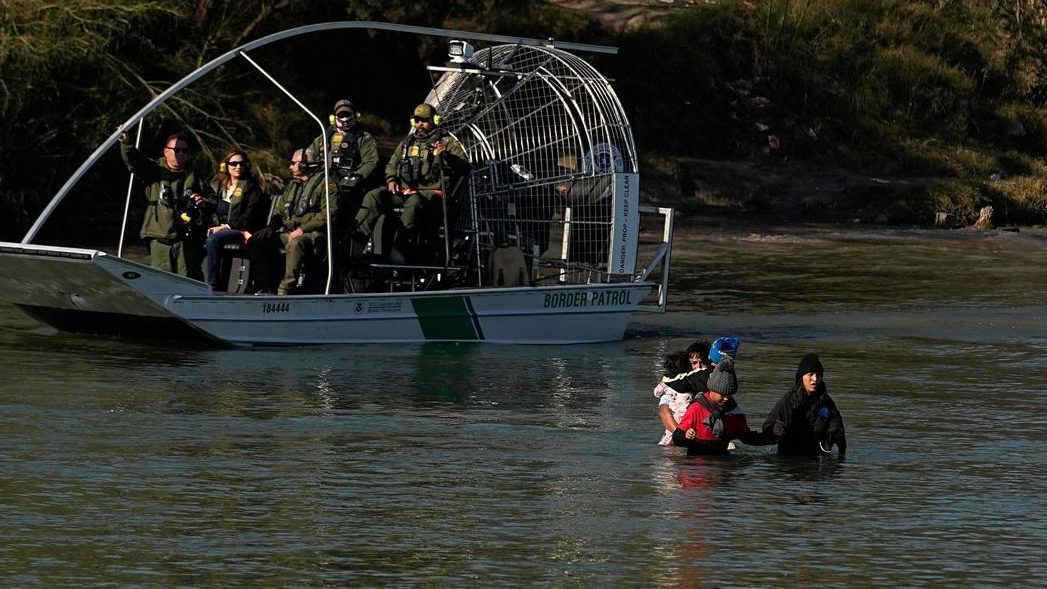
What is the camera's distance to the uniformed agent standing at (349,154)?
1919cm

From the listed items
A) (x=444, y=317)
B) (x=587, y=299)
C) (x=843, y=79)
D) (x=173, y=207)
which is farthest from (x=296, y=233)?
(x=843, y=79)

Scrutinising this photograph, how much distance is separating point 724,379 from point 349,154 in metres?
6.69

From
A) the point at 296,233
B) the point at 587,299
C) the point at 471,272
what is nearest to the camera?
the point at 296,233

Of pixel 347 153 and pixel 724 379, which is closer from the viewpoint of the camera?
pixel 724 379

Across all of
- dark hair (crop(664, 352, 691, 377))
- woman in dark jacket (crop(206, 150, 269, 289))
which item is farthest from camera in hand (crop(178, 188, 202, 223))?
dark hair (crop(664, 352, 691, 377))

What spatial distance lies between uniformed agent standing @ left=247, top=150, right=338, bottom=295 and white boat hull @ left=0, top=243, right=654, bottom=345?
478 mm

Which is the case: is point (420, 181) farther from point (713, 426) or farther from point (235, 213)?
point (713, 426)

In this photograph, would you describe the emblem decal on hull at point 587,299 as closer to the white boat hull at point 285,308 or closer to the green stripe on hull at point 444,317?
the white boat hull at point 285,308

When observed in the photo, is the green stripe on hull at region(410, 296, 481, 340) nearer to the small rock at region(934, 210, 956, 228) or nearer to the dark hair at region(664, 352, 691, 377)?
the dark hair at region(664, 352, 691, 377)

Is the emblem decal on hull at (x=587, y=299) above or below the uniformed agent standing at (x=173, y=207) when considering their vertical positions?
below

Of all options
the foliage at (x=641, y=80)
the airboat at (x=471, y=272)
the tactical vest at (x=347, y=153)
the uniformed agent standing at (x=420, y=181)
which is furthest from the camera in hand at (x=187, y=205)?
the foliage at (x=641, y=80)

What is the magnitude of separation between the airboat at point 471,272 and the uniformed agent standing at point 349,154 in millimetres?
816

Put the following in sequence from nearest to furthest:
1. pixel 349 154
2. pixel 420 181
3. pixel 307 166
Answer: pixel 307 166 → pixel 349 154 → pixel 420 181

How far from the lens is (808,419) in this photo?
14.1m
